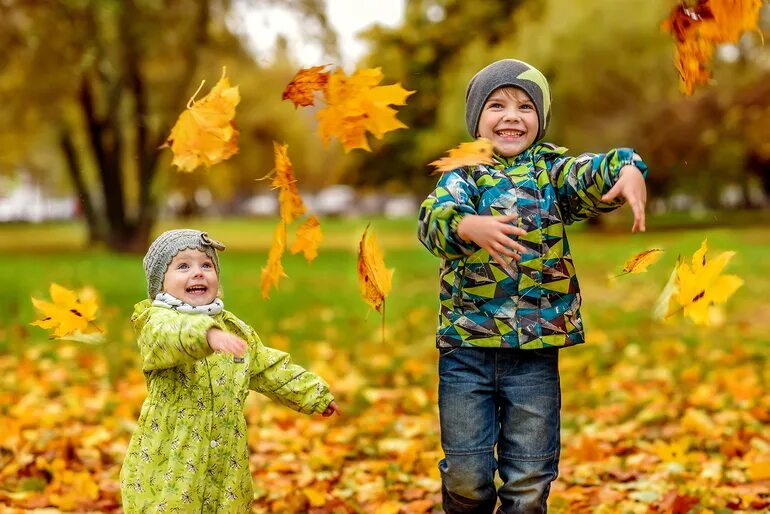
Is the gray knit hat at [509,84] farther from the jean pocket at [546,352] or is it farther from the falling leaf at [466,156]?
the jean pocket at [546,352]

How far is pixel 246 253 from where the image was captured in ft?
71.9

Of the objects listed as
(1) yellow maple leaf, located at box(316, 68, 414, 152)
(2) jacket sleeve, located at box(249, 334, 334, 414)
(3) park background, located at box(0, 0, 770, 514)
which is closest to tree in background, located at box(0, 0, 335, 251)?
(3) park background, located at box(0, 0, 770, 514)

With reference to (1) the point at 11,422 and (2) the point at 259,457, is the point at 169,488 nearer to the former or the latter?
(2) the point at 259,457

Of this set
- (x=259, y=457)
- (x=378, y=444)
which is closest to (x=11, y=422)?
(x=259, y=457)

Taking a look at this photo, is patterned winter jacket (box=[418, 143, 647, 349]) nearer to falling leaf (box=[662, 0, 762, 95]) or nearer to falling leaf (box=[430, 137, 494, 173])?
falling leaf (box=[430, 137, 494, 173])

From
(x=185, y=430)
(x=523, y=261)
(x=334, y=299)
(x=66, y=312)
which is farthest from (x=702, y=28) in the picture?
(x=334, y=299)

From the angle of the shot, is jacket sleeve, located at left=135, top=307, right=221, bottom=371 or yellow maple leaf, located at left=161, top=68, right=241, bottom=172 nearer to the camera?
jacket sleeve, located at left=135, top=307, right=221, bottom=371

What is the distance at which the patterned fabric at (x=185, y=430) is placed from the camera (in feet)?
9.37

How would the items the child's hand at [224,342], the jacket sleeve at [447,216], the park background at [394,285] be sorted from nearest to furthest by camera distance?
the child's hand at [224,342], the jacket sleeve at [447,216], the park background at [394,285]

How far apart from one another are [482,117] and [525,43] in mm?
25186

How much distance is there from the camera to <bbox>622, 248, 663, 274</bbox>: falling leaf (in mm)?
3027

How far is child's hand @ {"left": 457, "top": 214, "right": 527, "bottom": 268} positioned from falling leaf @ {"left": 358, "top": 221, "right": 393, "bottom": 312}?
1.68 feet

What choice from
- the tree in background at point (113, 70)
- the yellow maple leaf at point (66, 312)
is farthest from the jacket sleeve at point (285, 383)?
the tree in background at point (113, 70)

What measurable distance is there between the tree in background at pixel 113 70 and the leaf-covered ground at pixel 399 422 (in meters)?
5.22
